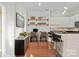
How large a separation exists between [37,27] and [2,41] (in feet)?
24.6

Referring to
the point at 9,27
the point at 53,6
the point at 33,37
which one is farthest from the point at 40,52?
the point at 33,37

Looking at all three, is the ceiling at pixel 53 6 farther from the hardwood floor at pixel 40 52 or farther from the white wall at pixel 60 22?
A: the hardwood floor at pixel 40 52

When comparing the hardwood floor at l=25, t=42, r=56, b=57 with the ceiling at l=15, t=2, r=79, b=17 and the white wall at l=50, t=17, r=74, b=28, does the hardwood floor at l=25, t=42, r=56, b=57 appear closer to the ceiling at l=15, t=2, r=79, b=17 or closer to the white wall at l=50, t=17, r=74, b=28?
the ceiling at l=15, t=2, r=79, b=17

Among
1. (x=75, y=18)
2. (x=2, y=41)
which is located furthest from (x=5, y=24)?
(x=75, y=18)

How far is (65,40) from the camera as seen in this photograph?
4824 mm

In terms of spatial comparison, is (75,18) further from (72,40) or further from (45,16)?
(72,40)

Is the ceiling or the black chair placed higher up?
the ceiling

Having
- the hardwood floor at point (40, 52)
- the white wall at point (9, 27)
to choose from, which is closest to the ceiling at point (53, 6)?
the white wall at point (9, 27)

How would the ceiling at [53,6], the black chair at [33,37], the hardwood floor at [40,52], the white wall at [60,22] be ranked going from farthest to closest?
1. the white wall at [60,22]
2. the black chair at [33,37]
3. the ceiling at [53,6]
4. the hardwood floor at [40,52]

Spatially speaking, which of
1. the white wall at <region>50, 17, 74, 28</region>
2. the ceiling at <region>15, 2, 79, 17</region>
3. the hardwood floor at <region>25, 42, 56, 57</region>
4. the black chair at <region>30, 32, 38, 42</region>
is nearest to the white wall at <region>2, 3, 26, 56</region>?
the hardwood floor at <region>25, 42, 56, 57</region>

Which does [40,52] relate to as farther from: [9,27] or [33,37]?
[33,37]

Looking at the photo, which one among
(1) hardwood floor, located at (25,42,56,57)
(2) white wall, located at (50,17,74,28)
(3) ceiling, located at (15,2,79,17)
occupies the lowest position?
(1) hardwood floor, located at (25,42,56,57)

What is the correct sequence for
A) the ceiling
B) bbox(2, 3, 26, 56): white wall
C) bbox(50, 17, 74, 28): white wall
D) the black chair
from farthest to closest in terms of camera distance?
bbox(50, 17, 74, 28): white wall < the black chair < the ceiling < bbox(2, 3, 26, 56): white wall

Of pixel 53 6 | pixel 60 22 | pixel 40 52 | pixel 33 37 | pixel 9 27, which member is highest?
pixel 53 6
